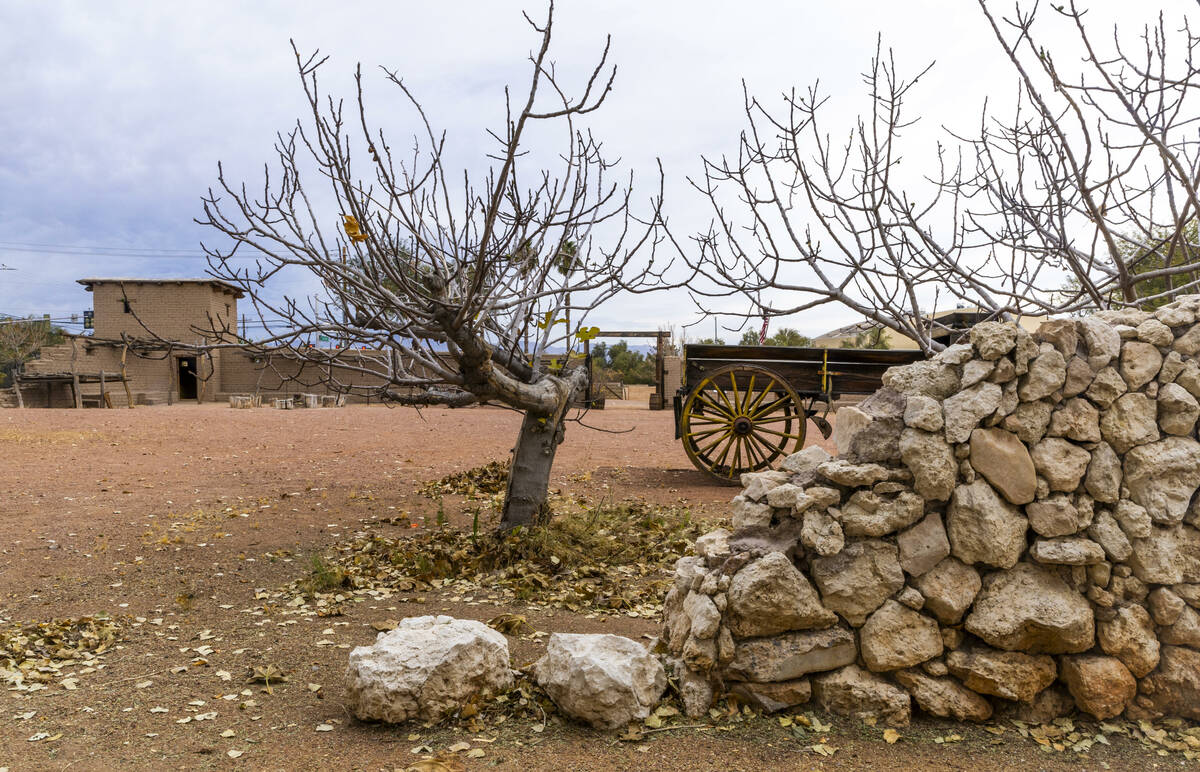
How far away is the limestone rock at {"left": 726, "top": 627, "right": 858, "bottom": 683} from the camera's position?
124 inches

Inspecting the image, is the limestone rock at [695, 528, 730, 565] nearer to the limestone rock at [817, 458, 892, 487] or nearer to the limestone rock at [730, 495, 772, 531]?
the limestone rock at [730, 495, 772, 531]

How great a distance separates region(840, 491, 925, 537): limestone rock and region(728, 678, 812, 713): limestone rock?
26.7 inches

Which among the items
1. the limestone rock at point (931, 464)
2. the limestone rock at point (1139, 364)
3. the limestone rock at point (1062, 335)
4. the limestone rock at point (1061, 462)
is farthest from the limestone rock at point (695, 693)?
the limestone rock at point (1139, 364)

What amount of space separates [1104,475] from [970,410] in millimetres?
583

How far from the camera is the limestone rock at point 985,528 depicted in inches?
121

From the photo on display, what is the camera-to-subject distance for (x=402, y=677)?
10.1ft

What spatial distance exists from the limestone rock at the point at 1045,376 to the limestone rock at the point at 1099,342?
0.41 feet

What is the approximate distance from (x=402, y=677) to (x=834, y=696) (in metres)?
1.80

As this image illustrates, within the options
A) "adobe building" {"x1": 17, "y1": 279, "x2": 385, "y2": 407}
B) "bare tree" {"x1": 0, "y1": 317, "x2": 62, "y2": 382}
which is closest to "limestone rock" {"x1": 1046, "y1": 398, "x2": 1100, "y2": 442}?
"adobe building" {"x1": 17, "y1": 279, "x2": 385, "y2": 407}

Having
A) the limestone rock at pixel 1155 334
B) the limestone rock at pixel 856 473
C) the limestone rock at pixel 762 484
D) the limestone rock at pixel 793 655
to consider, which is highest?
the limestone rock at pixel 1155 334

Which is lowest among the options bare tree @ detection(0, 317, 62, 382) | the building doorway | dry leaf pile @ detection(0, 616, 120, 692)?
dry leaf pile @ detection(0, 616, 120, 692)

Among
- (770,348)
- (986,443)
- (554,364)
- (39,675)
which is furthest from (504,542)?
(770,348)

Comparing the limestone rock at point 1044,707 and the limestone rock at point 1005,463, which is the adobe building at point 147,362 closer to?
the limestone rock at point 1005,463

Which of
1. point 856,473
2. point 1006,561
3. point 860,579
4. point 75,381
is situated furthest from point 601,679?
point 75,381
